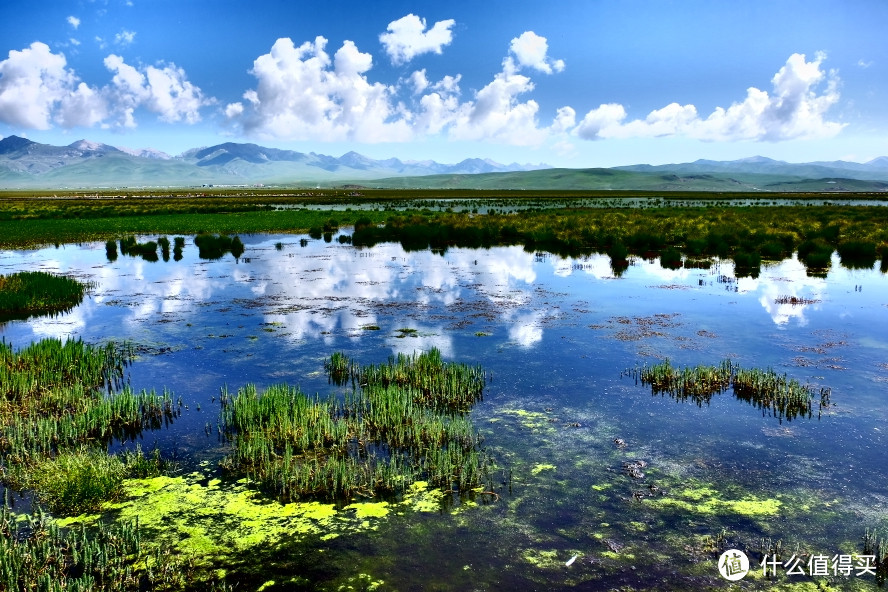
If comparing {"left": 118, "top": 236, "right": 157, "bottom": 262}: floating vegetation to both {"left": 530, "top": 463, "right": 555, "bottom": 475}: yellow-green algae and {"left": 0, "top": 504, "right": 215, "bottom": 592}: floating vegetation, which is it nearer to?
{"left": 0, "top": 504, "right": 215, "bottom": 592}: floating vegetation

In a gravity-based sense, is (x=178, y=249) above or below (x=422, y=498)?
above

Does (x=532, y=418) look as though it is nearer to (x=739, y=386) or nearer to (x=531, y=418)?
(x=531, y=418)

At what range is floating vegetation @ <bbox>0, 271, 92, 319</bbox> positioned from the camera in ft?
77.0

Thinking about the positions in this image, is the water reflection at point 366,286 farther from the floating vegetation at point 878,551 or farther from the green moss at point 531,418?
the floating vegetation at point 878,551

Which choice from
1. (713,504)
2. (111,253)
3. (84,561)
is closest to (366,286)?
(713,504)

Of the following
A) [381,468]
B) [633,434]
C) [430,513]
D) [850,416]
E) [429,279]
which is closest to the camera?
[430,513]

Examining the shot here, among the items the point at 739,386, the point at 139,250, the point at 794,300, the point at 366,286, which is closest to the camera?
the point at 739,386

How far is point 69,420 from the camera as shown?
12109 millimetres

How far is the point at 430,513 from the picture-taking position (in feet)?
29.8

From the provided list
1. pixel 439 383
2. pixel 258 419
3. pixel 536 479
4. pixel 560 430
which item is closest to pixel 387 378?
pixel 439 383

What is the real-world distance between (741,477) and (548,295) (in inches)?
663

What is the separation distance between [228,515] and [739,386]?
1194 cm

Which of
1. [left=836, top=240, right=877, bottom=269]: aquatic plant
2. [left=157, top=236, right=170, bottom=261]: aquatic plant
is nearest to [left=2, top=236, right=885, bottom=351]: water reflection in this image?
[left=157, top=236, right=170, bottom=261]: aquatic plant

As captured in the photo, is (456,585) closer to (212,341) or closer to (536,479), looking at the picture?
(536,479)
